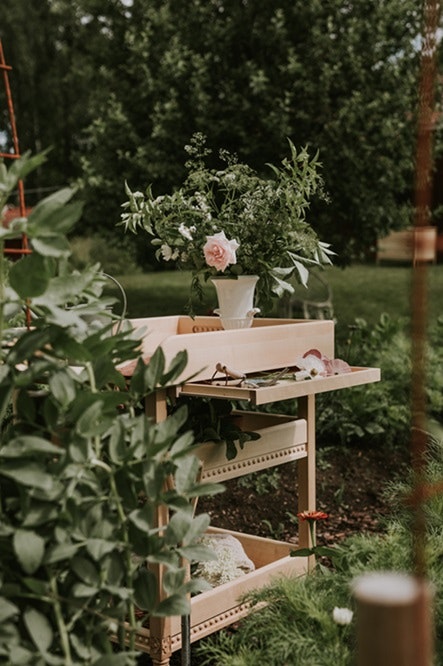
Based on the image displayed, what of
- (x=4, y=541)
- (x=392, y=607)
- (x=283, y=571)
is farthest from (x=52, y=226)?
(x=283, y=571)

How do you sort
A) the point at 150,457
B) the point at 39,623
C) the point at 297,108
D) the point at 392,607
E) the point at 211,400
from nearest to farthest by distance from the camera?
the point at 392,607 → the point at 39,623 → the point at 150,457 → the point at 211,400 → the point at 297,108

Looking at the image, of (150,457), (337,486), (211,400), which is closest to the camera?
(150,457)

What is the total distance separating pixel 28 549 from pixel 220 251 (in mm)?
1475

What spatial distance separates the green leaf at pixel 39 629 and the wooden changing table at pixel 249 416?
892 mm

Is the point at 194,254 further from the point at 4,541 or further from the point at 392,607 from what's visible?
the point at 392,607

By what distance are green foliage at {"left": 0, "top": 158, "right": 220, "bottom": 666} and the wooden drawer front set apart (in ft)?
2.77

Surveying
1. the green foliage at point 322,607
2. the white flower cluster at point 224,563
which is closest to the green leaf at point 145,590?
the green foliage at point 322,607

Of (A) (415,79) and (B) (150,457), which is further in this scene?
(A) (415,79)

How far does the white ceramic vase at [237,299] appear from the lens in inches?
120

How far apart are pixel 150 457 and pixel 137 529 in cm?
15

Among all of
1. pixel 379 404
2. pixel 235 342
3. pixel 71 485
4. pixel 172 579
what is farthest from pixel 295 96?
pixel 71 485

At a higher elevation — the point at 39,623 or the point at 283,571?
the point at 39,623

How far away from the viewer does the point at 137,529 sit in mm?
1796

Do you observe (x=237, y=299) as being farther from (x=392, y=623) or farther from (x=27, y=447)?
(x=392, y=623)
